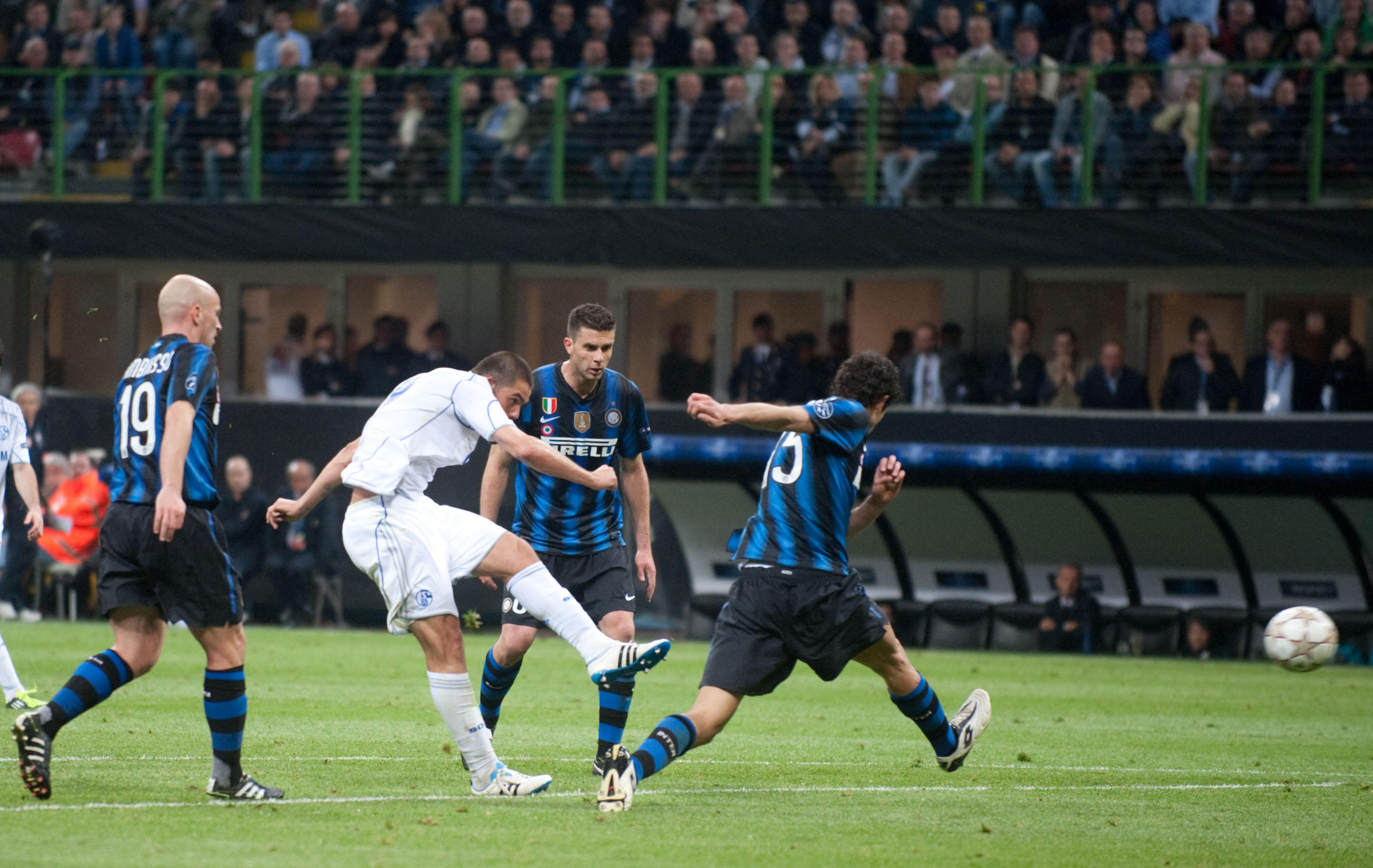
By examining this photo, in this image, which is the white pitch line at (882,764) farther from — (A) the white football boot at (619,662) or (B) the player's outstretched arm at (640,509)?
(A) the white football boot at (619,662)

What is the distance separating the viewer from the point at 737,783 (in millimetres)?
8266

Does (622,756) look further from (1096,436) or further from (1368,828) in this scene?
(1096,436)

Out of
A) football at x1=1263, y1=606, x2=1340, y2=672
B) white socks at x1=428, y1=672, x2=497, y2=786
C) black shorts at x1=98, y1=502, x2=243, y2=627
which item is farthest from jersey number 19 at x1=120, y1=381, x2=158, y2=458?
football at x1=1263, y1=606, x2=1340, y2=672

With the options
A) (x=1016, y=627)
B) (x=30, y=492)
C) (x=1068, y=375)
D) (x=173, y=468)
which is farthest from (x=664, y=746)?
(x=1068, y=375)

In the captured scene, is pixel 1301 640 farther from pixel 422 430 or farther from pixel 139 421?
pixel 139 421

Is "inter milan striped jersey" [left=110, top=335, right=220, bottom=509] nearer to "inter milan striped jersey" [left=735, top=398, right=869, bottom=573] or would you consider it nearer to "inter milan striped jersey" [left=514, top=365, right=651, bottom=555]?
"inter milan striped jersey" [left=514, top=365, right=651, bottom=555]

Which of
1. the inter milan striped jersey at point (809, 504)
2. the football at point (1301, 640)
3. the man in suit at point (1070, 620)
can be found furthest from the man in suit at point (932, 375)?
the inter milan striped jersey at point (809, 504)

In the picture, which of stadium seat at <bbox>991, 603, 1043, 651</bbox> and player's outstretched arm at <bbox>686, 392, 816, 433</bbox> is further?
stadium seat at <bbox>991, 603, 1043, 651</bbox>

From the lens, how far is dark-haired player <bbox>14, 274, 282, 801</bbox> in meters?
6.98

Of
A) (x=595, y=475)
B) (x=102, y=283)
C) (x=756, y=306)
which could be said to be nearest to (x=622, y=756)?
(x=595, y=475)

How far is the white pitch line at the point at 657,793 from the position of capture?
22.9 feet

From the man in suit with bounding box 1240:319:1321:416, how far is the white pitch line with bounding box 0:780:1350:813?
10.2 m

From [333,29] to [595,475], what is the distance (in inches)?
654

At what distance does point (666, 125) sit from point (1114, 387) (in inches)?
225
